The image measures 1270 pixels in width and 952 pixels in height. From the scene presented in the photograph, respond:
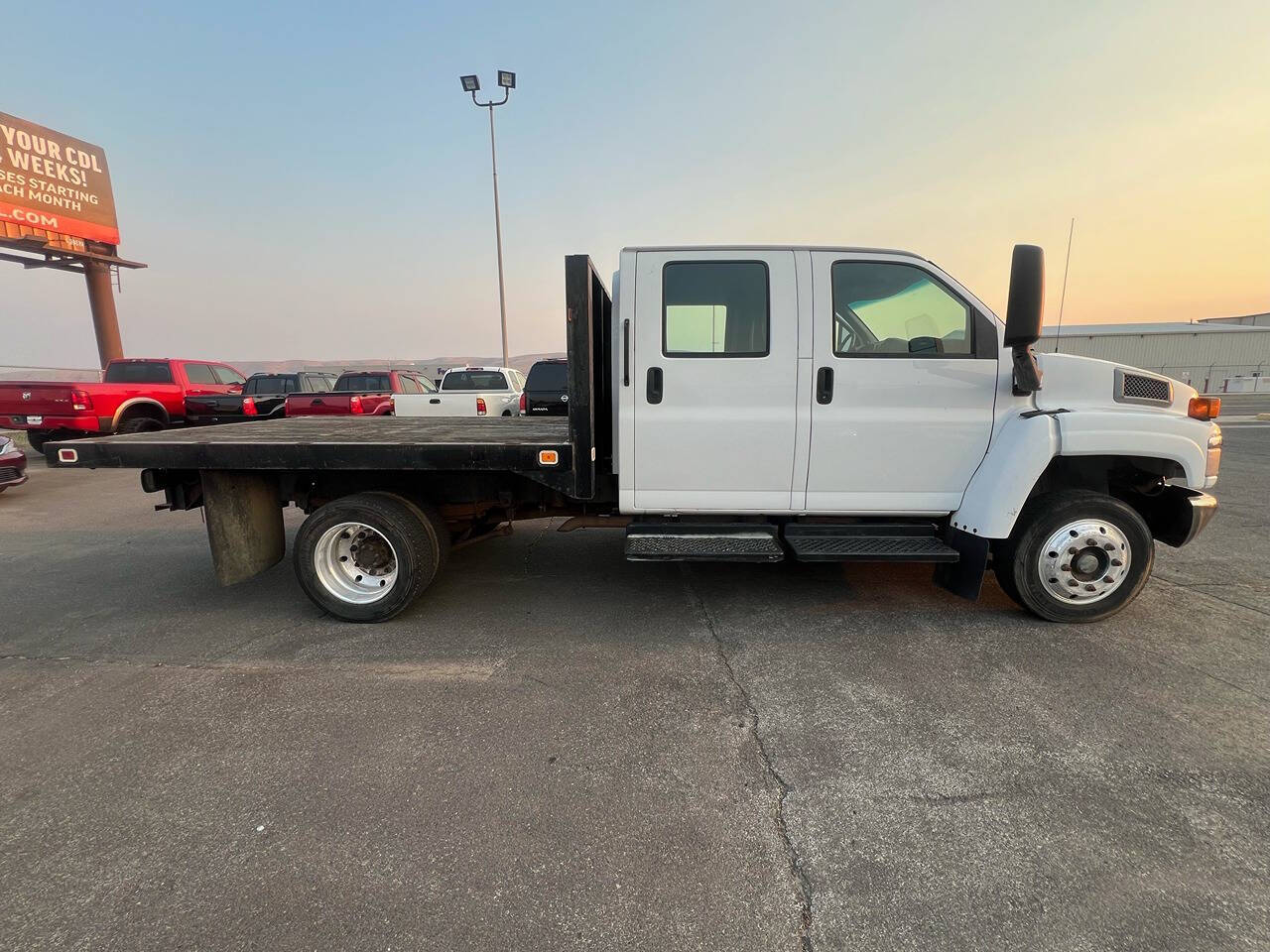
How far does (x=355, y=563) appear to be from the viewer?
3977 mm

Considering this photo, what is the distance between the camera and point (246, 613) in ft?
13.3

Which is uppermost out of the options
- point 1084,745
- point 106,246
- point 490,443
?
point 106,246

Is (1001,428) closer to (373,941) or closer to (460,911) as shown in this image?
(460,911)

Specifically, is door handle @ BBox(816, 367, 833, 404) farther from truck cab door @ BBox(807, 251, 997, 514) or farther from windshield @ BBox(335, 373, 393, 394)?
windshield @ BBox(335, 373, 393, 394)

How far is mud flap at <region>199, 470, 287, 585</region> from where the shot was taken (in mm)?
3867

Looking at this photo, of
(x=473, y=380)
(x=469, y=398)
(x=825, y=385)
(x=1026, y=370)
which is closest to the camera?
(x=1026, y=370)

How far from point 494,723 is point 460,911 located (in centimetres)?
98

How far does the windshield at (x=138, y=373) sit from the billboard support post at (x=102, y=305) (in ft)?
42.9

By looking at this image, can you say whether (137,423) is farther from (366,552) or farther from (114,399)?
(366,552)

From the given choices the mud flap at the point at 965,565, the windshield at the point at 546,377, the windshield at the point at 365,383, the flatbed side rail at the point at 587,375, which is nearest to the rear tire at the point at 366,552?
the flatbed side rail at the point at 587,375

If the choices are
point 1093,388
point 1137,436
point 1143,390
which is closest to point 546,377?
point 1093,388

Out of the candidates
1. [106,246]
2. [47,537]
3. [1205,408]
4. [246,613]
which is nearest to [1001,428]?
[1205,408]

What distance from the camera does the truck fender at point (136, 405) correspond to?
10.7 meters

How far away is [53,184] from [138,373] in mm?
14582
